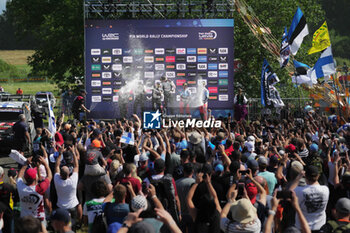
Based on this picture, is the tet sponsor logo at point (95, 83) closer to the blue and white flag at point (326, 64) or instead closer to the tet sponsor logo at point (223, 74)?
the tet sponsor logo at point (223, 74)

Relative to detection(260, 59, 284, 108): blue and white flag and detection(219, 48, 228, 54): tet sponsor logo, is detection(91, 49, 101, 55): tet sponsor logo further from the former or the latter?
detection(260, 59, 284, 108): blue and white flag

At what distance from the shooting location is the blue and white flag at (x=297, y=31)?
774 inches

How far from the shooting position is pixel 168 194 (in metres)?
8.05

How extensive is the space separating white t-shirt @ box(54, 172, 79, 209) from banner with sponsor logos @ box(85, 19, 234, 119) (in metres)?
15.9

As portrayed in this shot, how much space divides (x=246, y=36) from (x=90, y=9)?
450 inches

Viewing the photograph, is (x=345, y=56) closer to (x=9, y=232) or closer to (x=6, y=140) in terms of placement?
(x=6, y=140)

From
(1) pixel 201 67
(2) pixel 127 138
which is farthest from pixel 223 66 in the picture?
(2) pixel 127 138

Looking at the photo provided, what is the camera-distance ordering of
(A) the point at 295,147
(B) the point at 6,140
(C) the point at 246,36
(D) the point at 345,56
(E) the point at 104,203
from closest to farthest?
(E) the point at 104,203 < (A) the point at 295,147 < (B) the point at 6,140 < (C) the point at 246,36 < (D) the point at 345,56

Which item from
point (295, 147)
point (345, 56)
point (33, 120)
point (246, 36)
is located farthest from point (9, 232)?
point (345, 56)

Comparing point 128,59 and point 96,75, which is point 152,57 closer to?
Result: point 128,59

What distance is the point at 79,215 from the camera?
9695 millimetres

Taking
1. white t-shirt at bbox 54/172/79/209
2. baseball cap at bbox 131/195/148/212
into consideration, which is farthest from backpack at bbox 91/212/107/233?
white t-shirt at bbox 54/172/79/209

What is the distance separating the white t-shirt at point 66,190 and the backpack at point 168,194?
5.32ft

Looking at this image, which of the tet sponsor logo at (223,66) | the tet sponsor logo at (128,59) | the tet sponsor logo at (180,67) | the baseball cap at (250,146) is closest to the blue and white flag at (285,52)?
the tet sponsor logo at (223,66)
